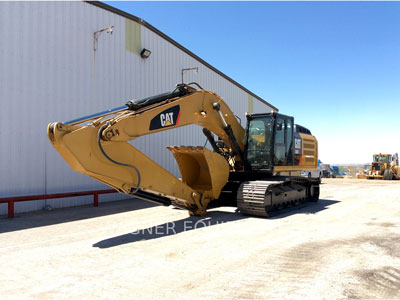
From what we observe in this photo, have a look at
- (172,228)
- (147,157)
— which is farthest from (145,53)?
(172,228)

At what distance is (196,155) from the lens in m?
8.65

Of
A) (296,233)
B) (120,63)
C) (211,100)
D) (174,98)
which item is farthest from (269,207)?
(120,63)

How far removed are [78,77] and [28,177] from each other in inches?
149

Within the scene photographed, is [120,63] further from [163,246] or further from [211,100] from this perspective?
[163,246]

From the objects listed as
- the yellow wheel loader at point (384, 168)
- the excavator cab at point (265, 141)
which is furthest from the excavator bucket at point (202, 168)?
the yellow wheel loader at point (384, 168)

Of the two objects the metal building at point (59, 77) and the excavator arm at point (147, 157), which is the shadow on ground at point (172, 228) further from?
the metal building at point (59, 77)

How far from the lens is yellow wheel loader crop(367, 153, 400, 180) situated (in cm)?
2890

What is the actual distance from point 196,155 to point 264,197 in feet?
6.90

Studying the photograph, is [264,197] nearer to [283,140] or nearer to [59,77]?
[283,140]

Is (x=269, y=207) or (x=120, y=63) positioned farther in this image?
(x=120, y=63)

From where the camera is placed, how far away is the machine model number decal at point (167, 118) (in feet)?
22.0

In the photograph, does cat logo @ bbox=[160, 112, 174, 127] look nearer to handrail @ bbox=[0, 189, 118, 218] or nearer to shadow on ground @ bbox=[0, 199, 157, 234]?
shadow on ground @ bbox=[0, 199, 157, 234]

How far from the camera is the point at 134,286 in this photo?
381cm

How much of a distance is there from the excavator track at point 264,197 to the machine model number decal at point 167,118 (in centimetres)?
262
